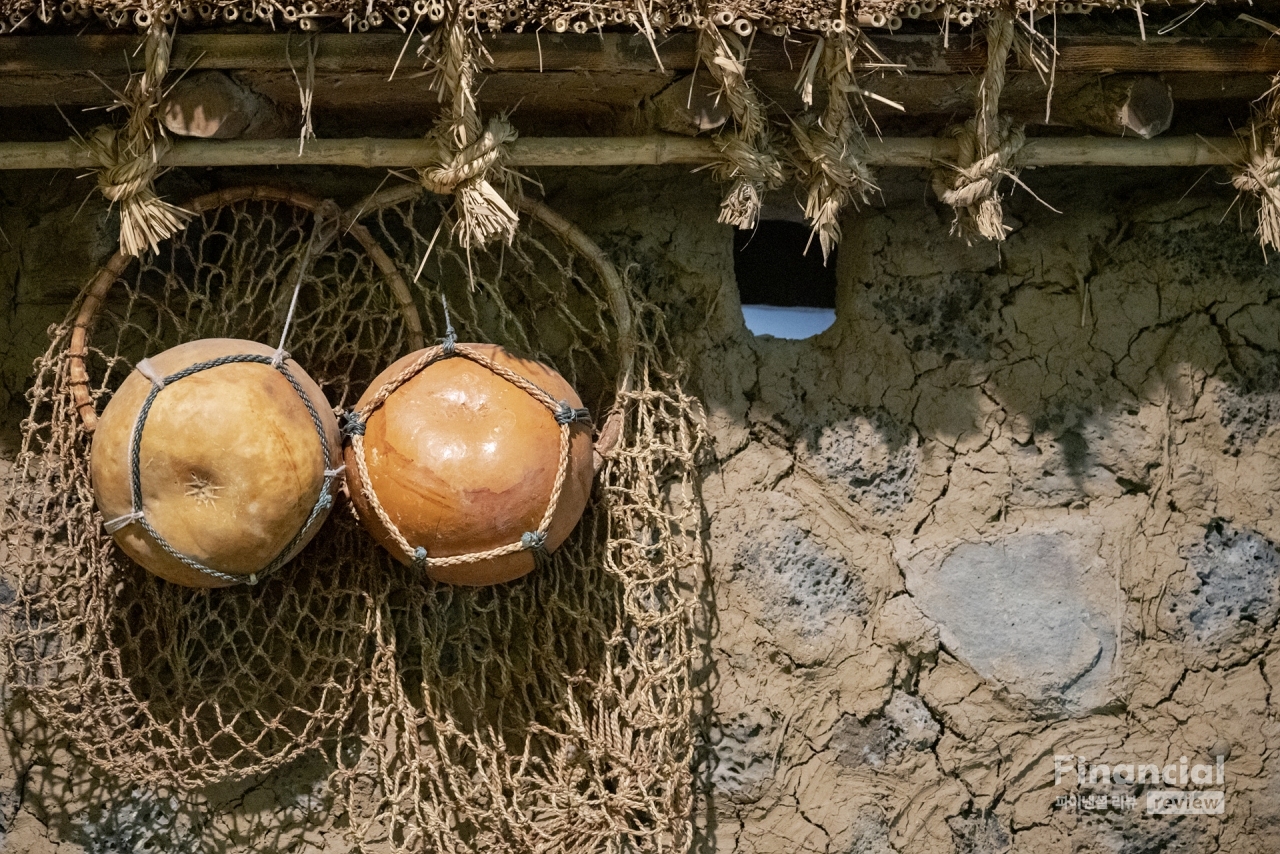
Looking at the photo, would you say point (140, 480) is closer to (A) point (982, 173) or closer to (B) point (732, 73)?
(B) point (732, 73)

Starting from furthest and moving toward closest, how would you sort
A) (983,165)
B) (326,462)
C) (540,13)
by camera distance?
(983,165) < (326,462) < (540,13)

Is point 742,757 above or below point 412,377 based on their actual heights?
below

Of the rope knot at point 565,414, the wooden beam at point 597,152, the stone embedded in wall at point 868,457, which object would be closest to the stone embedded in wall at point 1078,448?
the stone embedded in wall at point 868,457

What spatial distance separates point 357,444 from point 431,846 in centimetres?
81

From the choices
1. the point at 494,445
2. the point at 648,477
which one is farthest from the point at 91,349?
the point at 648,477

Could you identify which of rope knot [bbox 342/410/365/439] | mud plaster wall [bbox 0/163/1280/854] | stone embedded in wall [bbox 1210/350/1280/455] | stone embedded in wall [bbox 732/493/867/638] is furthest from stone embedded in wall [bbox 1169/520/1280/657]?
rope knot [bbox 342/410/365/439]

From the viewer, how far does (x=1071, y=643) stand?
2340mm

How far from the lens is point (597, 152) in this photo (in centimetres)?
202

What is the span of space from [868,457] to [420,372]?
3.08 feet

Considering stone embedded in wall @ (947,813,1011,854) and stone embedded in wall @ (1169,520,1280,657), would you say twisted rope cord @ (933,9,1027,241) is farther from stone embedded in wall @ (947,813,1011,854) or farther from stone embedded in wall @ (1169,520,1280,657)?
stone embedded in wall @ (947,813,1011,854)

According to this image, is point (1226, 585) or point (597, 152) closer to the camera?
point (597, 152)

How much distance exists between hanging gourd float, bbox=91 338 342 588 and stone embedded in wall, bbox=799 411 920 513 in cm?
99

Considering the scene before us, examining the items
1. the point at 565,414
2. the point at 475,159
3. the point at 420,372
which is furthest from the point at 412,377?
the point at 475,159

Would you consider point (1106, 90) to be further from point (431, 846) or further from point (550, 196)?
point (431, 846)
